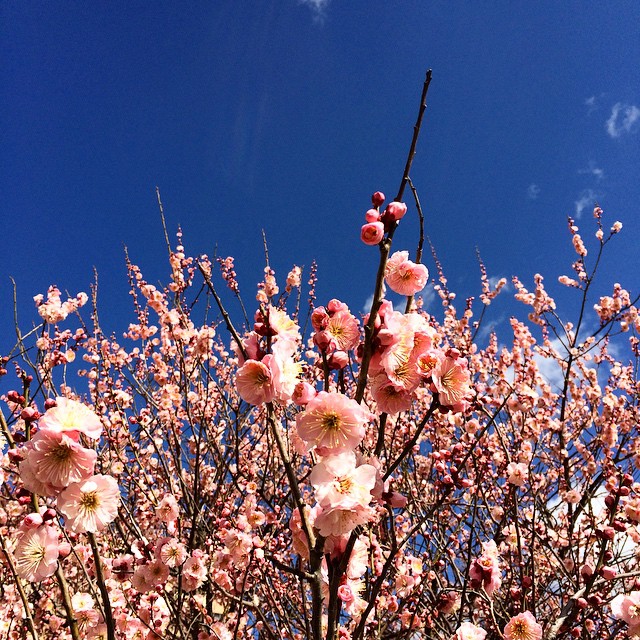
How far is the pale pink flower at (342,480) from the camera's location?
1.26 meters

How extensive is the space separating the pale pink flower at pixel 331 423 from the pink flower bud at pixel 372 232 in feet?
1.47

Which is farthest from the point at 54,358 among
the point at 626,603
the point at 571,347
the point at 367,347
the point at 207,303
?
the point at 571,347

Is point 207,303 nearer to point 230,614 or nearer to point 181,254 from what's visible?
point 181,254

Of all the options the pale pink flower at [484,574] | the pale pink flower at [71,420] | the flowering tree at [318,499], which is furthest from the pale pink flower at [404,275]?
the pale pink flower at [484,574]

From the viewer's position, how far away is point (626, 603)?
7.75 feet

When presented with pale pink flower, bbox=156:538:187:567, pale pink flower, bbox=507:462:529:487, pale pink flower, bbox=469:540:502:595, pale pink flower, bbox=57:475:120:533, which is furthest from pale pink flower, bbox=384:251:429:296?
pale pink flower, bbox=507:462:529:487

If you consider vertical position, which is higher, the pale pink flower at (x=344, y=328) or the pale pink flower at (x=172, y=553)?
the pale pink flower at (x=344, y=328)

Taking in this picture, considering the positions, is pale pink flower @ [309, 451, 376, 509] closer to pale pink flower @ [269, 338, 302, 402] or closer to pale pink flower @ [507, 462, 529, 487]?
pale pink flower @ [269, 338, 302, 402]

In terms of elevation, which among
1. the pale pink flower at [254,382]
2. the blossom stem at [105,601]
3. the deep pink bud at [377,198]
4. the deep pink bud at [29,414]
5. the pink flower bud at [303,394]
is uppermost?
the deep pink bud at [377,198]

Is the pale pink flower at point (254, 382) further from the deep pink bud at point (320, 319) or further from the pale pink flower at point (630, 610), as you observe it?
the pale pink flower at point (630, 610)

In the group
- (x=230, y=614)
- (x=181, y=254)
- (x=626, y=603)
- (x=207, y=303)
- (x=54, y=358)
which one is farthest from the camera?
(x=181, y=254)

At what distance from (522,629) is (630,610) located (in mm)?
537

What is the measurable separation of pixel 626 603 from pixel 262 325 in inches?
96.8

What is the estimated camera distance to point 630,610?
7.66 feet
